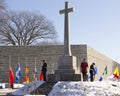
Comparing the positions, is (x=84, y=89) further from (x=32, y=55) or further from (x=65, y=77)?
(x=32, y=55)

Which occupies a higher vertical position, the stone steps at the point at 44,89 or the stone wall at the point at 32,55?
the stone wall at the point at 32,55

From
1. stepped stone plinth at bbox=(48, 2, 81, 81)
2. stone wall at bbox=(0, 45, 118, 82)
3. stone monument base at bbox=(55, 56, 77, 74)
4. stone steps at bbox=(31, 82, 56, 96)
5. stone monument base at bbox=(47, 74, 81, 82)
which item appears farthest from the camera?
stone wall at bbox=(0, 45, 118, 82)

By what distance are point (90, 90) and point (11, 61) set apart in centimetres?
2014

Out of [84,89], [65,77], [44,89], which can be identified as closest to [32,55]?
[65,77]

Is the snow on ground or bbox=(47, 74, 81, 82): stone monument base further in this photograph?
bbox=(47, 74, 81, 82): stone monument base

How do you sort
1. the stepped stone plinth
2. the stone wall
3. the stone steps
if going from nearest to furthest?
the stone steps → the stepped stone plinth → the stone wall

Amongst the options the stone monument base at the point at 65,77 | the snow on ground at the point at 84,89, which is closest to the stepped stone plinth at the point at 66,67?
the stone monument base at the point at 65,77

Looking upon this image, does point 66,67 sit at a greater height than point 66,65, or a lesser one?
lesser

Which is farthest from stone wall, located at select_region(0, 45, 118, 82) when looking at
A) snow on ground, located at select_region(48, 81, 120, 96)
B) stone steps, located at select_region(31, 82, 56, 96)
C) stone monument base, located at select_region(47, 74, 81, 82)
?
snow on ground, located at select_region(48, 81, 120, 96)

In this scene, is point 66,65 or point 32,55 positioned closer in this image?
point 66,65

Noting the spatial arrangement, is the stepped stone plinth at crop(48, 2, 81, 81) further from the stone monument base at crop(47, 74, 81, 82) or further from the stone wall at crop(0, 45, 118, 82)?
the stone wall at crop(0, 45, 118, 82)

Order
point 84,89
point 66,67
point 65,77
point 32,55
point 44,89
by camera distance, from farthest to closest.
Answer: point 32,55 → point 66,67 → point 65,77 → point 44,89 → point 84,89

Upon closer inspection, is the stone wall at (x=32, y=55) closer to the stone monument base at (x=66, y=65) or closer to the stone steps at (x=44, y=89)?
the stone monument base at (x=66, y=65)

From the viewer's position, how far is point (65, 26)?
20.7 m
